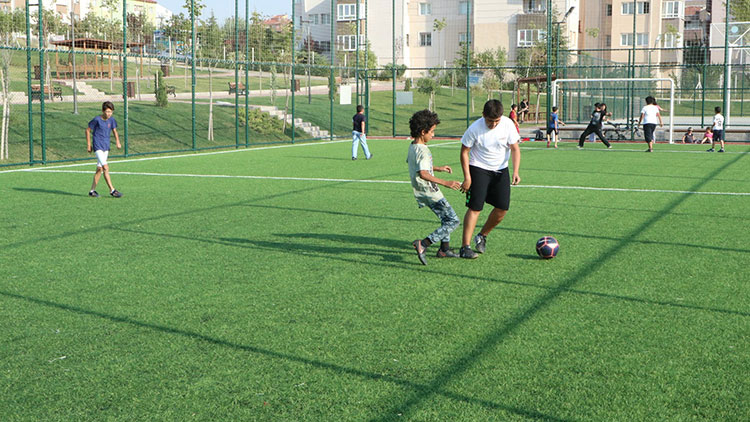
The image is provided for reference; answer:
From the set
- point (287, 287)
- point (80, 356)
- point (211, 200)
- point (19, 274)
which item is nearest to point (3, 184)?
point (211, 200)

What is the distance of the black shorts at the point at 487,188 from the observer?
8.10 metres

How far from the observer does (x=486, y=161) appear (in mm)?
8062

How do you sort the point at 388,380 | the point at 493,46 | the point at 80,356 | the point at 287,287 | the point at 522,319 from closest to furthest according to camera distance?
1. the point at 388,380
2. the point at 80,356
3. the point at 522,319
4. the point at 287,287
5. the point at 493,46

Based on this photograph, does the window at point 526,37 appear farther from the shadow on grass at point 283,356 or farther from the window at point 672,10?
the shadow on grass at point 283,356

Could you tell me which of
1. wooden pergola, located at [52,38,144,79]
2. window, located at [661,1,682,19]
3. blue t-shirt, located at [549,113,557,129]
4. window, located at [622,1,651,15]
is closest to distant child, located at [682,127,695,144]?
blue t-shirt, located at [549,113,557,129]

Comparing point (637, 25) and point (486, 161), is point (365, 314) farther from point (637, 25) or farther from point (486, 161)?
point (637, 25)

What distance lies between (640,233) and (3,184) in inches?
486

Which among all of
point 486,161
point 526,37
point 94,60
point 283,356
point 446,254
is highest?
point 526,37

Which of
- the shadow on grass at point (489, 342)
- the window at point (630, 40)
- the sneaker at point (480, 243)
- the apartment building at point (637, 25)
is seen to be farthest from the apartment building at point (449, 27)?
the shadow on grass at point (489, 342)

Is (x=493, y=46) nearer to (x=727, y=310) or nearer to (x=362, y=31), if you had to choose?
(x=362, y=31)

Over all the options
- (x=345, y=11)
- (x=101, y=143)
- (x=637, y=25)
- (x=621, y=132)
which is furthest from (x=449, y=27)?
(x=101, y=143)

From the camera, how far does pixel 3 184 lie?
1577cm

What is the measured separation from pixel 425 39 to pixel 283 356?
66149 mm

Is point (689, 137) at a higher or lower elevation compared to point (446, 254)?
higher
